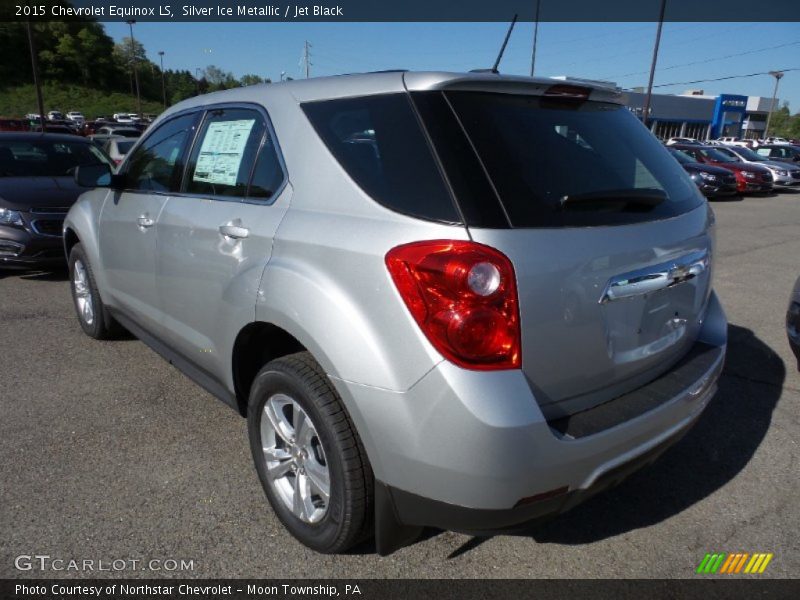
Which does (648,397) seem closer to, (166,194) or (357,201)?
(357,201)

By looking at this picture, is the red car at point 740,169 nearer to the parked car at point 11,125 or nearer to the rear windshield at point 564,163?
the rear windshield at point 564,163

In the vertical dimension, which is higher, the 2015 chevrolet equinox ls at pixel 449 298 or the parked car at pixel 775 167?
the 2015 chevrolet equinox ls at pixel 449 298

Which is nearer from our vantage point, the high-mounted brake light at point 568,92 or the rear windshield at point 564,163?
the rear windshield at point 564,163

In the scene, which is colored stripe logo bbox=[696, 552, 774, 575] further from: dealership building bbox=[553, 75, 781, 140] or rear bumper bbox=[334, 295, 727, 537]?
dealership building bbox=[553, 75, 781, 140]

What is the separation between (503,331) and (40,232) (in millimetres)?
6075

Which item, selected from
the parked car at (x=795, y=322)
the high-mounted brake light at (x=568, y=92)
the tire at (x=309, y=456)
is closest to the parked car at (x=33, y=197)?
the tire at (x=309, y=456)

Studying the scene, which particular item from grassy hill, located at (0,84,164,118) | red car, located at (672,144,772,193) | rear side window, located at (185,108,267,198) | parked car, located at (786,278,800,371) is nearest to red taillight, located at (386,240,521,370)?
rear side window, located at (185,108,267,198)

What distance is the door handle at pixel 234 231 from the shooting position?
2453 millimetres

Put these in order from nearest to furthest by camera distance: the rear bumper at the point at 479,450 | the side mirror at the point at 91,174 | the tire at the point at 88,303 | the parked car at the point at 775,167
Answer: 1. the rear bumper at the point at 479,450
2. the side mirror at the point at 91,174
3. the tire at the point at 88,303
4. the parked car at the point at 775,167

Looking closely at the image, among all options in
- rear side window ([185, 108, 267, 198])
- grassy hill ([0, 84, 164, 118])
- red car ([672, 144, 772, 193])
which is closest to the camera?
rear side window ([185, 108, 267, 198])

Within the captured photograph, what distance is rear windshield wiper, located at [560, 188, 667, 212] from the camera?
197 centimetres

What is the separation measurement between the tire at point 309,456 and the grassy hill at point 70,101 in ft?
263

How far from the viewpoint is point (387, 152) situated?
2027 millimetres

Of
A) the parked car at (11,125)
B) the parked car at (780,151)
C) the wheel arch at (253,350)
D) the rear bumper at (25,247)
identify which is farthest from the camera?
the parked car at (780,151)
